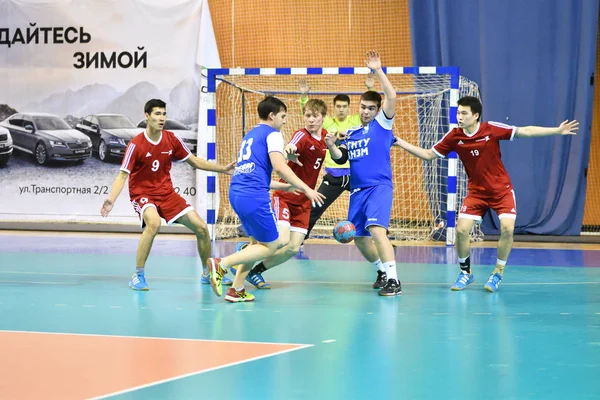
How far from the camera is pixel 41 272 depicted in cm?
887

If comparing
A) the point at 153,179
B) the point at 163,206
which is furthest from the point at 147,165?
the point at 163,206

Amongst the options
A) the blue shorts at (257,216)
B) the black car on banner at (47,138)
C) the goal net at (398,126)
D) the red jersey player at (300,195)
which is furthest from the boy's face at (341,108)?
→ the black car on banner at (47,138)

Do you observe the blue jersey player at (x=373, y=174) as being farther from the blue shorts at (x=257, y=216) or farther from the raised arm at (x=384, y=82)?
the blue shorts at (x=257, y=216)

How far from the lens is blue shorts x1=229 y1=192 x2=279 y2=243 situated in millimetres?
6656

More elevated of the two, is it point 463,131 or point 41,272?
point 463,131

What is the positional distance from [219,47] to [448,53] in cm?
424

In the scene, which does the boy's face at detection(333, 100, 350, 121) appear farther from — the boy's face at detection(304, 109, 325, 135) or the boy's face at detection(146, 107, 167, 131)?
the boy's face at detection(146, 107, 167, 131)

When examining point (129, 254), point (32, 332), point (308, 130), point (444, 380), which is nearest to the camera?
point (444, 380)

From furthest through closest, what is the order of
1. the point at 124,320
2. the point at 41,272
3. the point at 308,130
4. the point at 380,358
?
1. the point at 41,272
2. the point at 308,130
3. the point at 124,320
4. the point at 380,358

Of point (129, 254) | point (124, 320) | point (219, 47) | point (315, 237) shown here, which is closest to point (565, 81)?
point (315, 237)

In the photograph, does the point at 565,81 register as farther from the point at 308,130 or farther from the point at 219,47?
the point at 308,130

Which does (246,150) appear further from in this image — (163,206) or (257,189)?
(163,206)

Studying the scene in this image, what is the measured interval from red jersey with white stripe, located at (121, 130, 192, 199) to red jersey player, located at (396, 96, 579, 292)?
2142 millimetres

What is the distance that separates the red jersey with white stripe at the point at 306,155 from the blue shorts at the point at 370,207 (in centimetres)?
42
